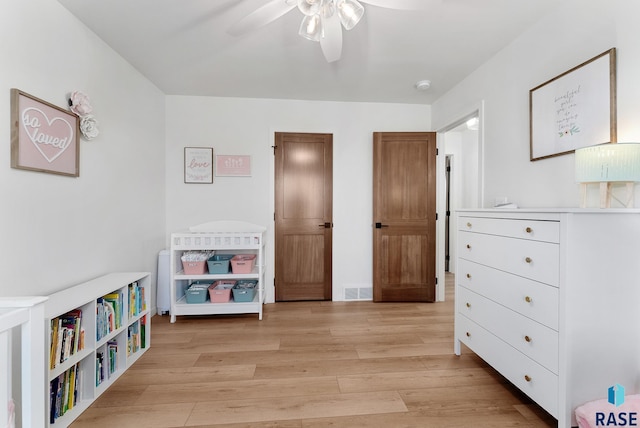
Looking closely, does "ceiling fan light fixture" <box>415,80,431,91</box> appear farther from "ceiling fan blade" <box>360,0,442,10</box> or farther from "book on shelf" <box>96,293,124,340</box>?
"book on shelf" <box>96,293,124,340</box>

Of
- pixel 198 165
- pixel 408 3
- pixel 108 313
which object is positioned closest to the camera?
pixel 408 3

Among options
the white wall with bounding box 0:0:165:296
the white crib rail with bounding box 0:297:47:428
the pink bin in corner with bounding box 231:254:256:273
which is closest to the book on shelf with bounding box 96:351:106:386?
the white wall with bounding box 0:0:165:296

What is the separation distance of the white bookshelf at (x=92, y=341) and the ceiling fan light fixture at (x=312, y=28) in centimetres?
193

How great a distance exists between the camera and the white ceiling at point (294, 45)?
182 cm

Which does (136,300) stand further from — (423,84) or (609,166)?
(423,84)

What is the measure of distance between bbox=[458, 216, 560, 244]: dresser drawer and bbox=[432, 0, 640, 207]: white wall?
17.5 inches

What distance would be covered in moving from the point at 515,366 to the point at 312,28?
2190 mm

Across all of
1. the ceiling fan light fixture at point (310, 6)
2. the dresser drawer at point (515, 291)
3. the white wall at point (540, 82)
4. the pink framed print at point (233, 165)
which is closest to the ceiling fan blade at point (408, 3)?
the ceiling fan light fixture at point (310, 6)

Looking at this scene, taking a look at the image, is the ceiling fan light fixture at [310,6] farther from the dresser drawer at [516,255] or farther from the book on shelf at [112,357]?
the book on shelf at [112,357]

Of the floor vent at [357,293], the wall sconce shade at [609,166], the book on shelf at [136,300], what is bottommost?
the floor vent at [357,293]

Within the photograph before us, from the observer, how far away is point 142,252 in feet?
8.87

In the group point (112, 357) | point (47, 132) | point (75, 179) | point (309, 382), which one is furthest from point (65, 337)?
point (309, 382)

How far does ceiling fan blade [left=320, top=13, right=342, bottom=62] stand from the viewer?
157cm

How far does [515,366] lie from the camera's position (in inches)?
61.1
